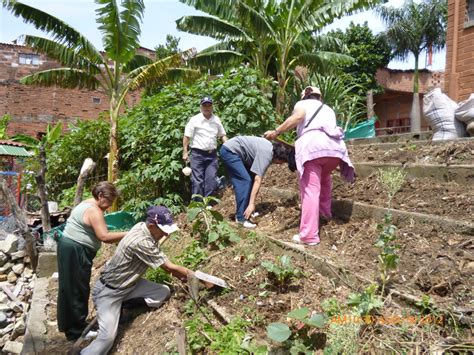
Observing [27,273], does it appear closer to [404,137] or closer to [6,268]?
[6,268]

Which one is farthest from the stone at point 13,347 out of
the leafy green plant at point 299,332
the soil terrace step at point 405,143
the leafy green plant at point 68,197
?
the soil terrace step at point 405,143

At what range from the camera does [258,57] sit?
462 inches

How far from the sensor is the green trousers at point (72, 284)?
411 centimetres

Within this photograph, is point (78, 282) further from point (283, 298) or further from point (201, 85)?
point (201, 85)

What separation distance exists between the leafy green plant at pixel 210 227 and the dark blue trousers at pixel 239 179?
0.42 meters

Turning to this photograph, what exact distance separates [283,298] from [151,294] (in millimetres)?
1474

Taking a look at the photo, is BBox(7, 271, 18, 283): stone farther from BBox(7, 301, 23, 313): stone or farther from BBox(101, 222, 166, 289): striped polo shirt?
BBox(101, 222, 166, 289): striped polo shirt

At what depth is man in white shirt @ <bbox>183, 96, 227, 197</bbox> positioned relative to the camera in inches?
253

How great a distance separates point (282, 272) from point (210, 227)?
61.8 inches

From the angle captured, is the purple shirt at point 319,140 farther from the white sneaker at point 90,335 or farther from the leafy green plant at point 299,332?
the white sneaker at point 90,335

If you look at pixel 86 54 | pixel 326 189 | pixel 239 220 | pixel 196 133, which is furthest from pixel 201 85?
pixel 326 189

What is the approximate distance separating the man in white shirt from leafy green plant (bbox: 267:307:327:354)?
3.94m

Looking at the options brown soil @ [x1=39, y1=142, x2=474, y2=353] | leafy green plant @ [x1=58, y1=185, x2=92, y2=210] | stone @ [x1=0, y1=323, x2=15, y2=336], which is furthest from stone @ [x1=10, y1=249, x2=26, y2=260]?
brown soil @ [x1=39, y1=142, x2=474, y2=353]

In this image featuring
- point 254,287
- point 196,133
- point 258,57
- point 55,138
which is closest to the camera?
point 254,287
